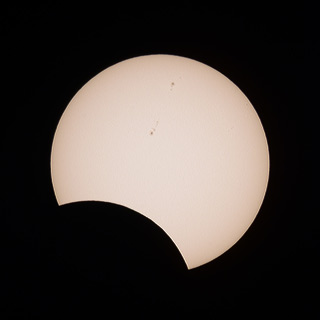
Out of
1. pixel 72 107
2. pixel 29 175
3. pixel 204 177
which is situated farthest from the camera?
pixel 29 175

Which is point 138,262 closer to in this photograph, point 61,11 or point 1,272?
point 1,272

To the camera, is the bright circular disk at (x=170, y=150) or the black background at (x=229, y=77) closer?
the bright circular disk at (x=170, y=150)

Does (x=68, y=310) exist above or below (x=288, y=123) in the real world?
below

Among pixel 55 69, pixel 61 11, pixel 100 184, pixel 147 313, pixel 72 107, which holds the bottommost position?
pixel 147 313

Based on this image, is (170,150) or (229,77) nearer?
(170,150)

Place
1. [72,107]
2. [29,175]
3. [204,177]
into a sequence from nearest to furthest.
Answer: [204,177], [72,107], [29,175]

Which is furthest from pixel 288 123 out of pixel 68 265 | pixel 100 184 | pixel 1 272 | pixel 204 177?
pixel 1 272

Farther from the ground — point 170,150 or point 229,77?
point 229,77

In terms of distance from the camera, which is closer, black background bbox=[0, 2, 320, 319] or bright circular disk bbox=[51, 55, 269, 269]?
bright circular disk bbox=[51, 55, 269, 269]
